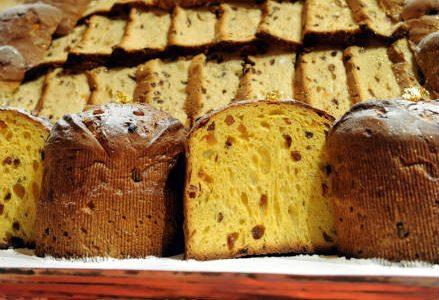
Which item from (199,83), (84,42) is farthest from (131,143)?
(84,42)

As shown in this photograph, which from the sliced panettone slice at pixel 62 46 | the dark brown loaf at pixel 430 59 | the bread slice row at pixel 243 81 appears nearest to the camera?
the dark brown loaf at pixel 430 59

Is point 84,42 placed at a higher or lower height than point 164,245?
higher

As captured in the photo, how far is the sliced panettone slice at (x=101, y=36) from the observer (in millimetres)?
3168

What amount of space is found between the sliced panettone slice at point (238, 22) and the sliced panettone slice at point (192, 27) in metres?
0.09

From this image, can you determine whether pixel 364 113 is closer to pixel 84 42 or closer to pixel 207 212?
pixel 207 212

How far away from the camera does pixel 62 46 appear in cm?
349

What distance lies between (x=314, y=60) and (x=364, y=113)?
1.44 m

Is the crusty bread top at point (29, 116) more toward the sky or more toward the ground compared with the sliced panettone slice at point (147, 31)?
more toward the ground

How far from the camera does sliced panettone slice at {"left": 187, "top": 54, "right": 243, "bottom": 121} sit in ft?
8.88

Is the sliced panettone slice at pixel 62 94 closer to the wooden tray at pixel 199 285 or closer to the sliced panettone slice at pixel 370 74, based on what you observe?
the sliced panettone slice at pixel 370 74

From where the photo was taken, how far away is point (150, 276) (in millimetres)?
896

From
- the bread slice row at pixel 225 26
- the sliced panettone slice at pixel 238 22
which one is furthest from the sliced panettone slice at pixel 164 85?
the sliced panettone slice at pixel 238 22

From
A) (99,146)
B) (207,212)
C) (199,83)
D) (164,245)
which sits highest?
(199,83)

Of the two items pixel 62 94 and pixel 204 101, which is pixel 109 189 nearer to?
pixel 204 101
